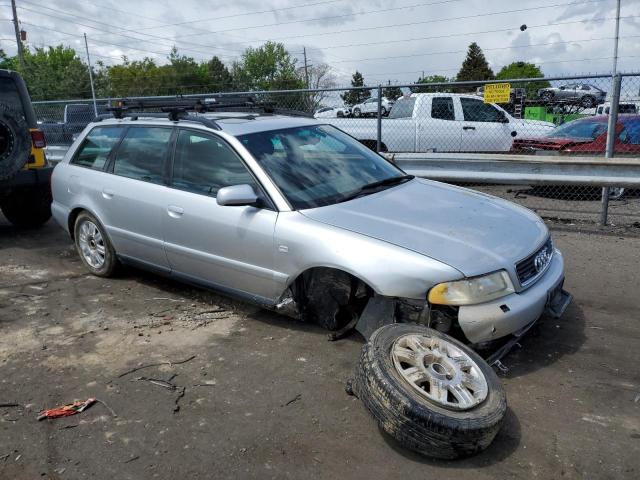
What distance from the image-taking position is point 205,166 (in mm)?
4371

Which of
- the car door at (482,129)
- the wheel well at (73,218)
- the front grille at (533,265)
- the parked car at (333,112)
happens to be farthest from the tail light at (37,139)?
the parked car at (333,112)

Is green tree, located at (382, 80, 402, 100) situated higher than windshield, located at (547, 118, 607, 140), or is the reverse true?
green tree, located at (382, 80, 402, 100)

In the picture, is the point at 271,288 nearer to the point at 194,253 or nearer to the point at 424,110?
the point at 194,253

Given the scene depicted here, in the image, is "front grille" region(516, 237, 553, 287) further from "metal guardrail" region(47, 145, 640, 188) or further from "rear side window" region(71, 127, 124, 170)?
"rear side window" region(71, 127, 124, 170)

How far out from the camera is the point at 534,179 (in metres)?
6.88

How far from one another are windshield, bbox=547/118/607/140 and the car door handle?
308 inches

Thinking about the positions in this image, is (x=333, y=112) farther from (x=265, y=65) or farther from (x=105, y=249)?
(x=265, y=65)

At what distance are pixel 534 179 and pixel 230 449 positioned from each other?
542cm

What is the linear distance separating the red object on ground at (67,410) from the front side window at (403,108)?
892cm

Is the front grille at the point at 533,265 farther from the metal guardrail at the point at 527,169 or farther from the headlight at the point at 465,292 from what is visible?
the metal guardrail at the point at 527,169

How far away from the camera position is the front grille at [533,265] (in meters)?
3.43

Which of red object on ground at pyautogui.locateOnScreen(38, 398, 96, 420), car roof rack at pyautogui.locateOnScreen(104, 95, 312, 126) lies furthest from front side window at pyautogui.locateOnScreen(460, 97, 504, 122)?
red object on ground at pyautogui.locateOnScreen(38, 398, 96, 420)

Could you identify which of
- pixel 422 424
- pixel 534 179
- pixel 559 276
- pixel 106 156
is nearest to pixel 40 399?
pixel 422 424

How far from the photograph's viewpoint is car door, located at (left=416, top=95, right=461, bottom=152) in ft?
35.5
